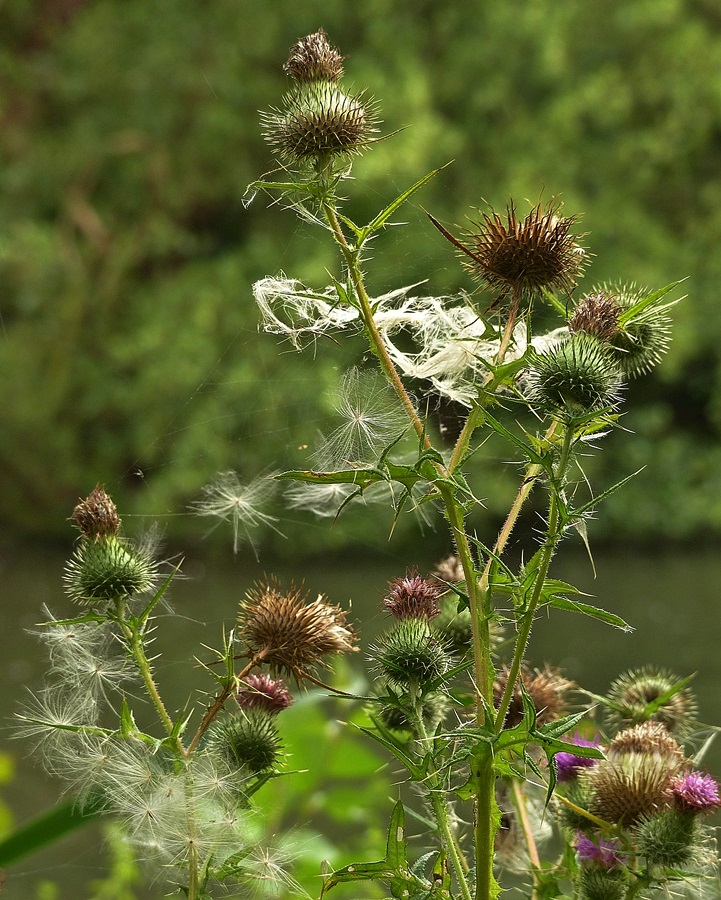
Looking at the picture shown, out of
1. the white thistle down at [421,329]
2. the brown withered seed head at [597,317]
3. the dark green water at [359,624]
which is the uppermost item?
the dark green water at [359,624]

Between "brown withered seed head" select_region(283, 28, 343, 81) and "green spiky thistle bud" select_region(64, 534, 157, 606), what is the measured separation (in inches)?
13.7

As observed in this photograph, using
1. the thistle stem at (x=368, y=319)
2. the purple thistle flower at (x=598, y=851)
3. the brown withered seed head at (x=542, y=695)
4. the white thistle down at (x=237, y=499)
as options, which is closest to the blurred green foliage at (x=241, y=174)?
the white thistle down at (x=237, y=499)

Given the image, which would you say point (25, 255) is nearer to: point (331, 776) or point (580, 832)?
point (331, 776)

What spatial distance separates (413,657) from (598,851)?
7.8 inches

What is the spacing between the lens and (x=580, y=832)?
80 cm

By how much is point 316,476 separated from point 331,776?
83cm

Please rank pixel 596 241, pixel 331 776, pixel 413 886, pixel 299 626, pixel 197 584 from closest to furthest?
pixel 413 886 → pixel 299 626 → pixel 331 776 → pixel 197 584 → pixel 596 241

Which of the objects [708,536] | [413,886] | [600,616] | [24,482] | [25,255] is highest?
[25,255]

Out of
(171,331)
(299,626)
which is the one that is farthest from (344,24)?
(299,626)

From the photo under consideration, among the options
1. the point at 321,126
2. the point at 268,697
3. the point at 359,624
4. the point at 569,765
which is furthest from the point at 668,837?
the point at 359,624

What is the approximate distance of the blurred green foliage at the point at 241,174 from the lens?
20.9 feet

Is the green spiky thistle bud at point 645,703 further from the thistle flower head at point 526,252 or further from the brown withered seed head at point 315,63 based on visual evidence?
the brown withered seed head at point 315,63

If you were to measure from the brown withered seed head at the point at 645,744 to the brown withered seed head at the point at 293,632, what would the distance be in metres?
0.19

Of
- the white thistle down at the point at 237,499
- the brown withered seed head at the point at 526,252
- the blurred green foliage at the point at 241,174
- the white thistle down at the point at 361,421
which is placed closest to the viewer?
the brown withered seed head at the point at 526,252
